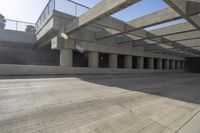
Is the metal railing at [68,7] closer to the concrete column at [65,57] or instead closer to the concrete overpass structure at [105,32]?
the concrete overpass structure at [105,32]

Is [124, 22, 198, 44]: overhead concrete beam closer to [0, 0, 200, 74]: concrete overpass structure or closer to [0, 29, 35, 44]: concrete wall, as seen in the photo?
[0, 0, 200, 74]: concrete overpass structure

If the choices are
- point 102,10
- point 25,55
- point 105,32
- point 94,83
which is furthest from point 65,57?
point 25,55

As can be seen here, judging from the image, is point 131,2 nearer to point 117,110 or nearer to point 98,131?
point 117,110

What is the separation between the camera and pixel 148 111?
4.29 metres

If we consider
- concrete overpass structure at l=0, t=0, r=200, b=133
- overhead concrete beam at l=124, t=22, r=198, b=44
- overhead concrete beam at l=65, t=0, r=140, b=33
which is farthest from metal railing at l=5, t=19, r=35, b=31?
overhead concrete beam at l=124, t=22, r=198, b=44

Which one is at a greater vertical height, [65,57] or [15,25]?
[15,25]

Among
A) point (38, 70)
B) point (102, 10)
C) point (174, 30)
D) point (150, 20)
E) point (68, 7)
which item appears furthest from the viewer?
point (68, 7)

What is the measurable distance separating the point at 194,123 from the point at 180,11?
6.26m

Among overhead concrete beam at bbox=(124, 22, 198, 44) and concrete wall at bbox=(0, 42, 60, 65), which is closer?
overhead concrete beam at bbox=(124, 22, 198, 44)

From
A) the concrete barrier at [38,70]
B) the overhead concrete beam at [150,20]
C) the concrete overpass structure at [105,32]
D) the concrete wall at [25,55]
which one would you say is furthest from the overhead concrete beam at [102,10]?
the concrete wall at [25,55]

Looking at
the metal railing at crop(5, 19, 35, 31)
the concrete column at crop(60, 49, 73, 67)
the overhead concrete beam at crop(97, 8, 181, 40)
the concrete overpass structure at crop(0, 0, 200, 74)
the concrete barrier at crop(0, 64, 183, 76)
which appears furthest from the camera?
the metal railing at crop(5, 19, 35, 31)

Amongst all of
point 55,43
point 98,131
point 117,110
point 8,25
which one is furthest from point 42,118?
point 8,25

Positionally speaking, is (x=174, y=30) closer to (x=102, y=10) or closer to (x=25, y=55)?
(x=102, y=10)

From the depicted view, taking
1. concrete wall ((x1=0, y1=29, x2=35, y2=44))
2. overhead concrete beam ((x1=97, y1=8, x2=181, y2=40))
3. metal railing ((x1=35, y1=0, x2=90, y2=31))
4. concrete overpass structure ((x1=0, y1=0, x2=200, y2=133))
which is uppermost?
metal railing ((x1=35, y1=0, x2=90, y2=31))
